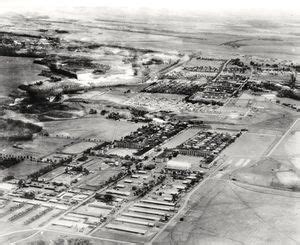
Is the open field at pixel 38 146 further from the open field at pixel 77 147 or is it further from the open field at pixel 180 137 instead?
the open field at pixel 180 137

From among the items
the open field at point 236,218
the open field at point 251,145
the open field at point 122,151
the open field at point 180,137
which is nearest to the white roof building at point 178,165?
the open field at point 236,218

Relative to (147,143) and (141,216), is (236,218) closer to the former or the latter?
(141,216)

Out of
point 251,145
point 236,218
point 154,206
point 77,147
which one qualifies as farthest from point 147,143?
point 236,218

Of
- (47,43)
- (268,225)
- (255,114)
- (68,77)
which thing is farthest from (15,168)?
(47,43)

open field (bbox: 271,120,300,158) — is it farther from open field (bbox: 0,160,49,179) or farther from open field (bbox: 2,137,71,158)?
open field (bbox: 0,160,49,179)

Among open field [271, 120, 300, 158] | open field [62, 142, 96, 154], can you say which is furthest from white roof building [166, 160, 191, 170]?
open field [62, 142, 96, 154]

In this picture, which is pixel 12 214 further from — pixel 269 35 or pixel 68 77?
pixel 269 35
